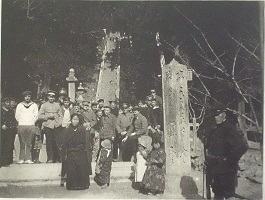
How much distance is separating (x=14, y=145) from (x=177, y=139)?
1.49 metres

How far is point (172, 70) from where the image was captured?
3.26 metres

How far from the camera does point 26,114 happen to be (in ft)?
10.6

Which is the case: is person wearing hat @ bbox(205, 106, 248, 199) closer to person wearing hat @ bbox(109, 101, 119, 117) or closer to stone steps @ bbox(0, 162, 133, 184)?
stone steps @ bbox(0, 162, 133, 184)

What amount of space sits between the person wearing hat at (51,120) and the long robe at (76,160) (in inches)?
3.9

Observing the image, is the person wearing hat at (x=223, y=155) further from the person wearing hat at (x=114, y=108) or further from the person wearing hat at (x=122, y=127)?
the person wearing hat at (x=114, y=108)

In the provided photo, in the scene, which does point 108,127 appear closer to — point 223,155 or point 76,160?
point 76,160

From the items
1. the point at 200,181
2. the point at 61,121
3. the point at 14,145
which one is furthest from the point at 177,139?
the point at 14,145

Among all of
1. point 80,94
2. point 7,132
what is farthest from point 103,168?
point 7,132

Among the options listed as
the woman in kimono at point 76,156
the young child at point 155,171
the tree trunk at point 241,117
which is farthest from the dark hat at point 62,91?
the tree trunk at point 241,117

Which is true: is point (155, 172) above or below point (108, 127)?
below

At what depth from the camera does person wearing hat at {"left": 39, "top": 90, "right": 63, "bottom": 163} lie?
3238 millimetres

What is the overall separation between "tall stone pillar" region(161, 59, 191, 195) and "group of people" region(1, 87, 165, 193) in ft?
0.26

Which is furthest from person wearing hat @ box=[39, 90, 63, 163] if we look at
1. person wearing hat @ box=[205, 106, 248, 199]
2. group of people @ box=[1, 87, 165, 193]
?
person wearing hat @ box=[205, 106, 248, 199]

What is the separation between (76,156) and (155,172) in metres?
0.73
